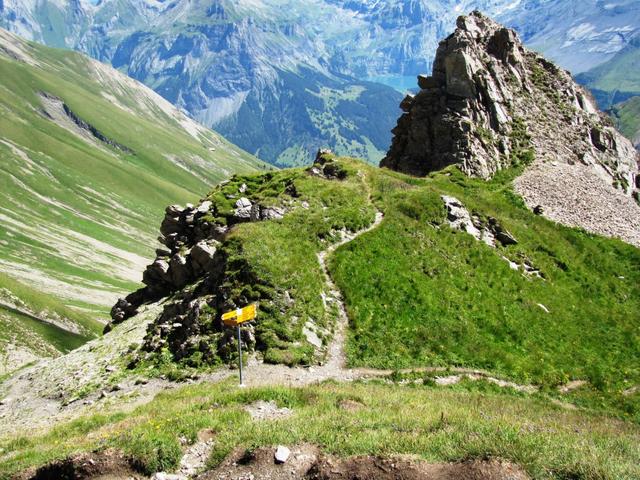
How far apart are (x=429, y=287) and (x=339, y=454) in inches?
866

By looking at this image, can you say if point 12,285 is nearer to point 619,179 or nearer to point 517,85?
point 517,85

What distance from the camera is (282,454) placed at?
13.4 meters

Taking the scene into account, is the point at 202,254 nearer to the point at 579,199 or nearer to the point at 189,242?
the point at 189,242

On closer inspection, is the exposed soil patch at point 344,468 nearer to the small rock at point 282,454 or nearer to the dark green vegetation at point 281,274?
the small rock at point 282,454

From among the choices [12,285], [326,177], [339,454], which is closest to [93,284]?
[12,285]

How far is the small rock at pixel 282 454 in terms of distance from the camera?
13.3 m

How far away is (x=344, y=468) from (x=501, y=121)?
6018cm

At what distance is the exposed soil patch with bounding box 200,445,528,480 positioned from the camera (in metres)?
11.3

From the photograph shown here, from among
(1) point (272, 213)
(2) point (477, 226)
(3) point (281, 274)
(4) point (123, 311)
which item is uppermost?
(2) point (477, 226)

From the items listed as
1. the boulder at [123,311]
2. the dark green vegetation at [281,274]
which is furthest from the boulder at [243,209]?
the boulder at [123,311]

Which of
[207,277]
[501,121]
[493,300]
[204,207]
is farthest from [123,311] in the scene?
[501,121]

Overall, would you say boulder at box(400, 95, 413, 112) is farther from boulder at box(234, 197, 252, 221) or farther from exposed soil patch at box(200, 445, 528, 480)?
exposed soil patch at box(200, 445, 528, 480)

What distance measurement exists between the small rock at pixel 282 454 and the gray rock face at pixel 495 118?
165 ft

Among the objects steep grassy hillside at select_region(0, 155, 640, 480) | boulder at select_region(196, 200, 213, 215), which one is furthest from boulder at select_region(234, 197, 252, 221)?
boulder at select_region(196, 200, 213, 215)
